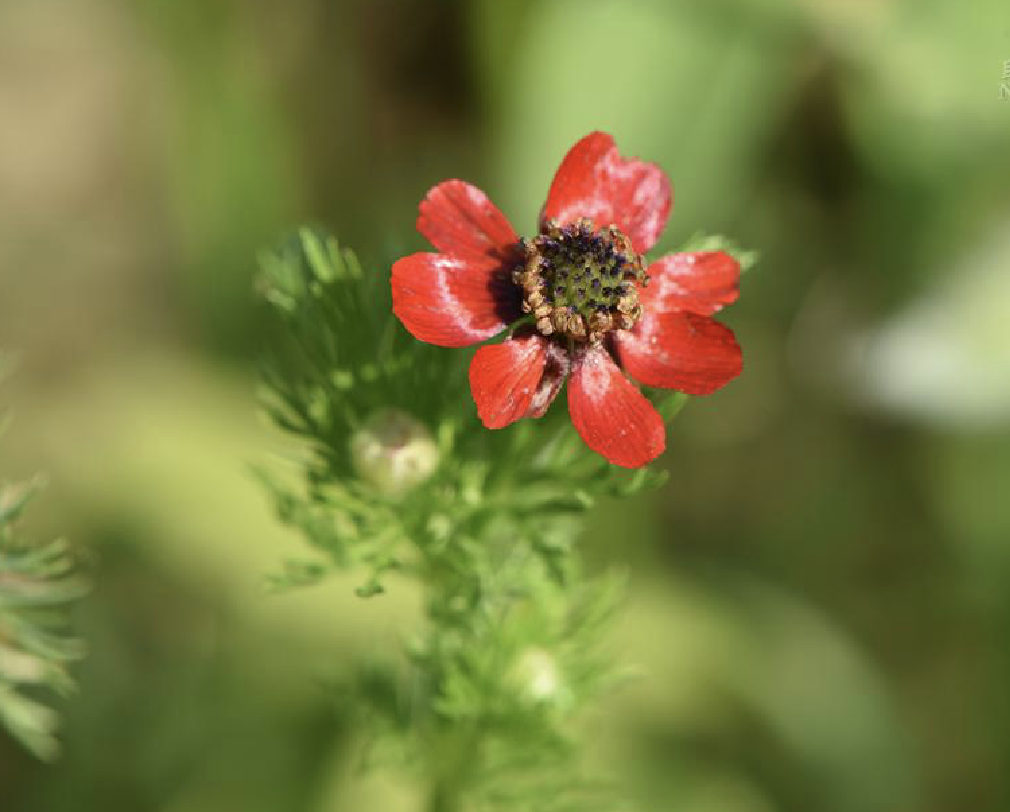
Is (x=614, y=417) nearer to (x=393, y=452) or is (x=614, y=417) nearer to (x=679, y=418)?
(x=393, y=452)

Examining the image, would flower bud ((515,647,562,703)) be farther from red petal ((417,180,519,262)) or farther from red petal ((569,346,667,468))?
red petal ((417,180,519,262))

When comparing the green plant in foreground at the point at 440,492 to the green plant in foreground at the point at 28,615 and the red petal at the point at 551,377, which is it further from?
the green plant in foreground at the point at 28,615

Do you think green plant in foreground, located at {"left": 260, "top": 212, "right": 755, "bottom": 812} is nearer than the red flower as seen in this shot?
No

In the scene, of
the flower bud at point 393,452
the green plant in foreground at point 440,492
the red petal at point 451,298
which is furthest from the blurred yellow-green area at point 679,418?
the red petal at point 451,298

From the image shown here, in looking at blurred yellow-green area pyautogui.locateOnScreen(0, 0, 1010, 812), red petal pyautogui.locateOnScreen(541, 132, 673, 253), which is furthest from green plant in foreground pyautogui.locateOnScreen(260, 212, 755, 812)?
blurred yellow-green area pyautogui.locateOnScreen(0, 0, 1010, 812)

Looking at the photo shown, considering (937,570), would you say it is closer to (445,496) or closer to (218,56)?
(445,496)

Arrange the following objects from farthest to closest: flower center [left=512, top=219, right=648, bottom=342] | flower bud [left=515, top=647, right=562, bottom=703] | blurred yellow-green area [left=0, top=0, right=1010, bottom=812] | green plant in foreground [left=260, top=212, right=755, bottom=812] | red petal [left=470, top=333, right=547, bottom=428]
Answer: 1. blurred yellow-green area [left=0, top=0, right=1010, bottom=812]
2. flower bud [left=515, top=647, right=562, bottom=703]
3. green plant in foreground [left=260, top=212, right=755, bottom=812]
4. flower center [left=512, top=219, right=648, bottom=342]
5. red petal [left=470, top=333, right=547, bottom=428]

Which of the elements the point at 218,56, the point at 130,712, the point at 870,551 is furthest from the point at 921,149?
the point at 130,712

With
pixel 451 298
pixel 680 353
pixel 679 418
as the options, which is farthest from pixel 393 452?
pixel 679 418
